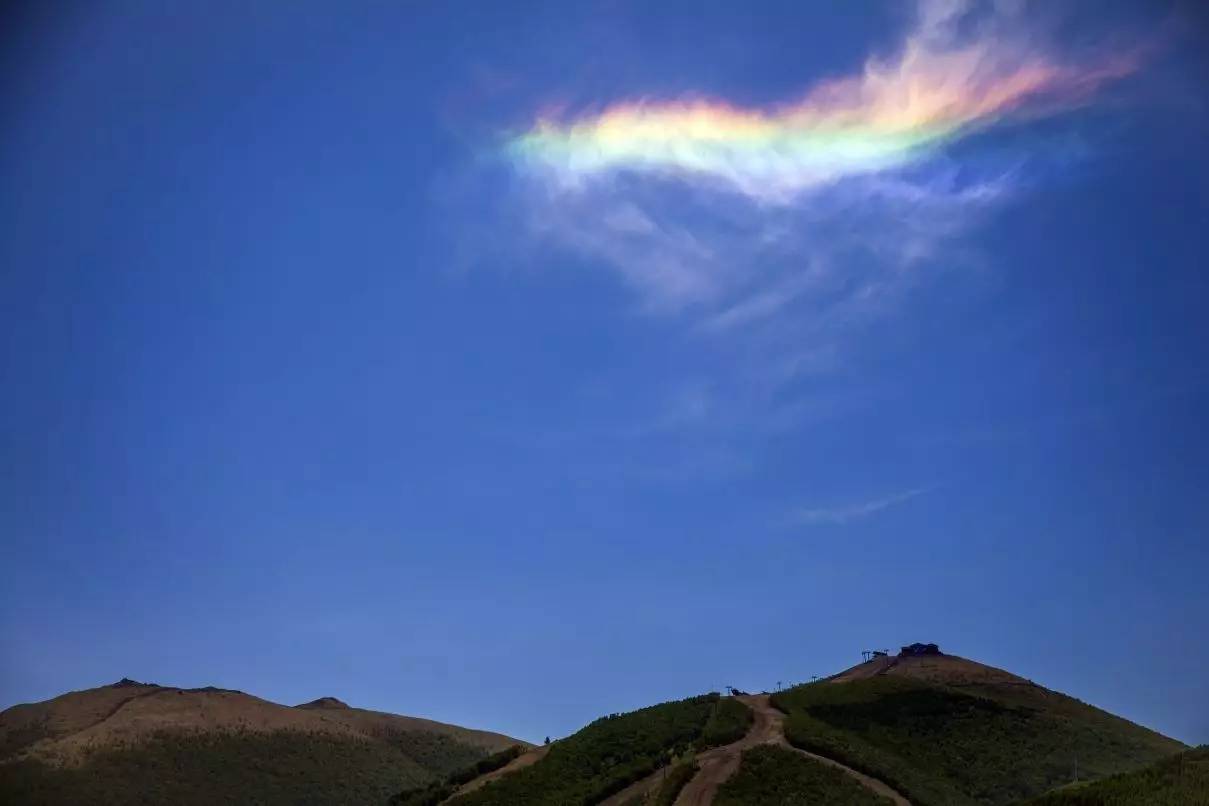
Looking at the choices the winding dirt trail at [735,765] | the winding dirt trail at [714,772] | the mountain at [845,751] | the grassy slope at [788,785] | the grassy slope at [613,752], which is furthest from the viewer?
the grassy slope at [613,752]

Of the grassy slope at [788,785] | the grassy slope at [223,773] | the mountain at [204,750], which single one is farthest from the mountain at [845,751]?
the grassy slope at [223,773]

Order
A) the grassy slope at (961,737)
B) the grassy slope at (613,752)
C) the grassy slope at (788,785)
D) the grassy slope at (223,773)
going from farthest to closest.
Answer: the grassy slope at (223,773), the grassy slope at (961,737), the grassy slope at (613,752), the grassy slope at (788,785)

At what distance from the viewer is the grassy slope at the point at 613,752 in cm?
4531

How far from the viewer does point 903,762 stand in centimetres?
5103

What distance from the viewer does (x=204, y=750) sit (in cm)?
7906

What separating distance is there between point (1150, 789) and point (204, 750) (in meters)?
75.3

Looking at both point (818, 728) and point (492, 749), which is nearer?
point (818, 728)

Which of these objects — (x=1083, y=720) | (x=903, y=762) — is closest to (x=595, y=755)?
(x=903, y=762)

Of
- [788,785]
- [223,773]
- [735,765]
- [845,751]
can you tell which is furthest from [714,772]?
[223,773]

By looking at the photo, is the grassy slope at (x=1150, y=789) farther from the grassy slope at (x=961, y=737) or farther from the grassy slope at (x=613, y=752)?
the grassy slope at (x=613, y=752)

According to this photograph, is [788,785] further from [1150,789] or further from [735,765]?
[1150,789]

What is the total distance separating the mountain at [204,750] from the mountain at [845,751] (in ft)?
46.1

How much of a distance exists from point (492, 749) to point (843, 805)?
226 feet

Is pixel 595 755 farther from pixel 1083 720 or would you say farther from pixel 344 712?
pixel 344 712
